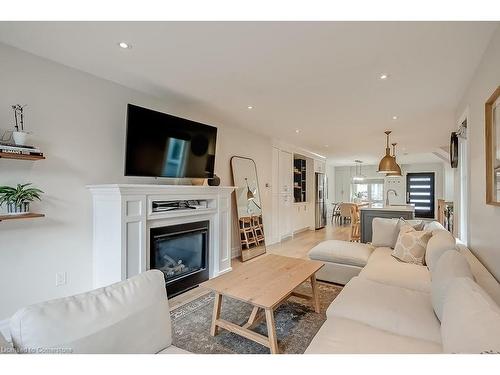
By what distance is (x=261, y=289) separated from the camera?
6.79 ft

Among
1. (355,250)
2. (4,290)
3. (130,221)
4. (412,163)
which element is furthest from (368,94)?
(412,163)

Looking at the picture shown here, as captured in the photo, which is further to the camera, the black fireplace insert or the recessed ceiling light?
the black fireplace insert

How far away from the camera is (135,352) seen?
1062mm

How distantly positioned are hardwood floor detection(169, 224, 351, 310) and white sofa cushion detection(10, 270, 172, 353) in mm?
1692

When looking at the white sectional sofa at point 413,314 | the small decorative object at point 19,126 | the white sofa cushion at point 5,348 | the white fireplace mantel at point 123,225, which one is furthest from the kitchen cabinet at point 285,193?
the white sofa cushion at point 5,348

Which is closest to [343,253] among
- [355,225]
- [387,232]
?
[387,232]

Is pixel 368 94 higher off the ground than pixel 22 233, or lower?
higher

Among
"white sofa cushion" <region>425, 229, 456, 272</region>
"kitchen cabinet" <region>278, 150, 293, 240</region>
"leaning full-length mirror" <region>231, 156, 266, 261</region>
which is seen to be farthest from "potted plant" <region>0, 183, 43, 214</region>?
"kitchen cabinet" <region>278, 150, 293, 240</region>

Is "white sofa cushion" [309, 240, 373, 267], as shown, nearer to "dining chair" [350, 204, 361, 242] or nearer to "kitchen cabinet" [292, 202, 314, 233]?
"dining chair" [350, 204, 361, 242]

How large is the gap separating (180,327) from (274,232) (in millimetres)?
3743

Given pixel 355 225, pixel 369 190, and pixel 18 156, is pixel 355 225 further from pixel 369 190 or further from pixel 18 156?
pixel 369 190

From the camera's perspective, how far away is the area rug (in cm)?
199
